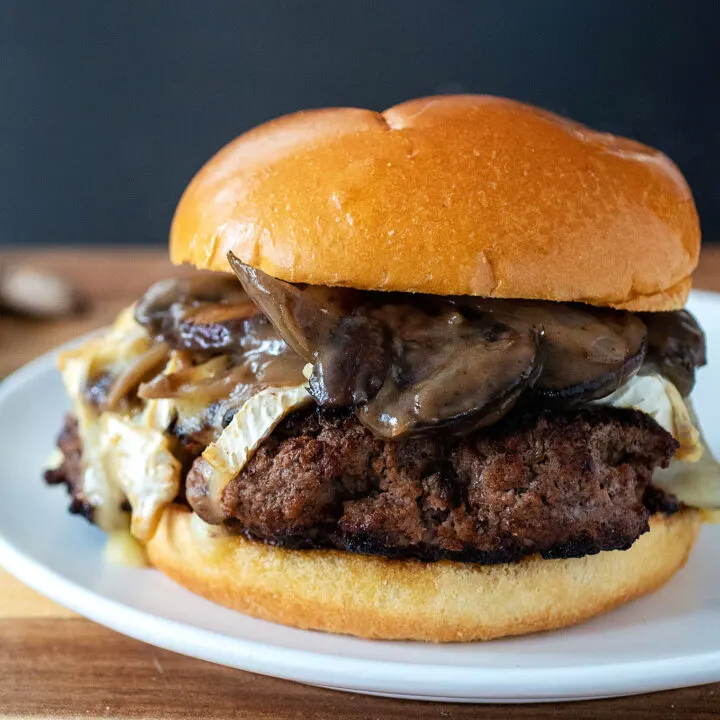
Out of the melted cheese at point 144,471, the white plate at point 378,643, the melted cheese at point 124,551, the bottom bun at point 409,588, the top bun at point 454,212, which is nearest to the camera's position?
the white plate at point 378,643

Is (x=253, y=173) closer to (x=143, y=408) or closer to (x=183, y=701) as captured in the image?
(x=143, y=408)

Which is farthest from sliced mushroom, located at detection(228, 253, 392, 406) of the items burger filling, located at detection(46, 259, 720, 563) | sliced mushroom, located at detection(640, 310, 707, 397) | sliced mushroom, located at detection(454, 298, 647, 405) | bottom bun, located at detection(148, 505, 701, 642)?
sliced mushroom, located at detection(640, 310, 707, 397)

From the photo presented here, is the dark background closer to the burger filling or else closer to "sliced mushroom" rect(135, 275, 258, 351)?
"sliced mushroom" rect(135, 275, 258, 351)

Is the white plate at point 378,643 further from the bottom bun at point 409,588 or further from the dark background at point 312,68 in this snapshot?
the dark background at point 312,68

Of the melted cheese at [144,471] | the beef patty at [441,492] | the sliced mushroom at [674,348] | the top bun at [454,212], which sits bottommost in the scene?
the melted cheese at [144,471]

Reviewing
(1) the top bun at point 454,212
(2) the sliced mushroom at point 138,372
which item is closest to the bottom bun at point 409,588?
(2) the sliced mushroom at point 138,372

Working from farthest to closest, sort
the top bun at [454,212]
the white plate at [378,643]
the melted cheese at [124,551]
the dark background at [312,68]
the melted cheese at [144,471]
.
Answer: the dark background at [312,68]
the melted cheese at [124,551]
the melted cheese at [144,471]
the top bun at [454,212]
the white plate at [378,643]
